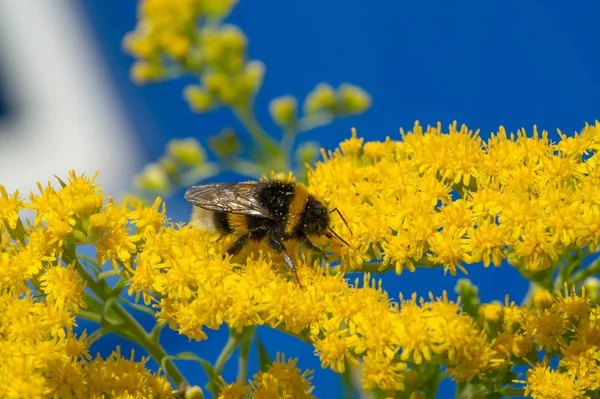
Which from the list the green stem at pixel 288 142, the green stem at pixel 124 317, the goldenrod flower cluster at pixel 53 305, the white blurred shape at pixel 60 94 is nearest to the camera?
the goldenrod flower cluster at pixel 53 305

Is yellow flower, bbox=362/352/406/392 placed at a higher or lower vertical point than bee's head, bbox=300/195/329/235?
lower

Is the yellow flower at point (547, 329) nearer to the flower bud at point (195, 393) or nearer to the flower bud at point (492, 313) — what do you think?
the flower bud at point (492, 313)

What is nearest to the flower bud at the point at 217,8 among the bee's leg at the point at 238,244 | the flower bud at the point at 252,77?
the flower bud at the point at 252,77

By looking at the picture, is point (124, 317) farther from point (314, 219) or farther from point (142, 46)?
point (142, 46)

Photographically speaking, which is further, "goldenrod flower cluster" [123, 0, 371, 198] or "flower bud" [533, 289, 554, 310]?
"goldenrod flower cluster" [123, 0, 371, 198]

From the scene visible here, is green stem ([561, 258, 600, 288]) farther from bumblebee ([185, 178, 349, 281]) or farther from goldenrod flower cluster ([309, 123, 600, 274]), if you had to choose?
A: bumblebee ([185, 178, 349, 281])

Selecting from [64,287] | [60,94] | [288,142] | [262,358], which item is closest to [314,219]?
[262,358]

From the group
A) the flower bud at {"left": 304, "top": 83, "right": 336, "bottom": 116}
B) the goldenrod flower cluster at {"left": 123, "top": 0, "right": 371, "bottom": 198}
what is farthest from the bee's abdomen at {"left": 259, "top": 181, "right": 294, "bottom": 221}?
the flower bud at {"left": 304, "top": 83, "right": 336, "bottom": 116}

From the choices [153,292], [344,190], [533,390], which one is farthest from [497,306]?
[153,292]

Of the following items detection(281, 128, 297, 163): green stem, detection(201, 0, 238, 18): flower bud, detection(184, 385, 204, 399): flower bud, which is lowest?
detection(184, 385, 204, 399): flower bud
